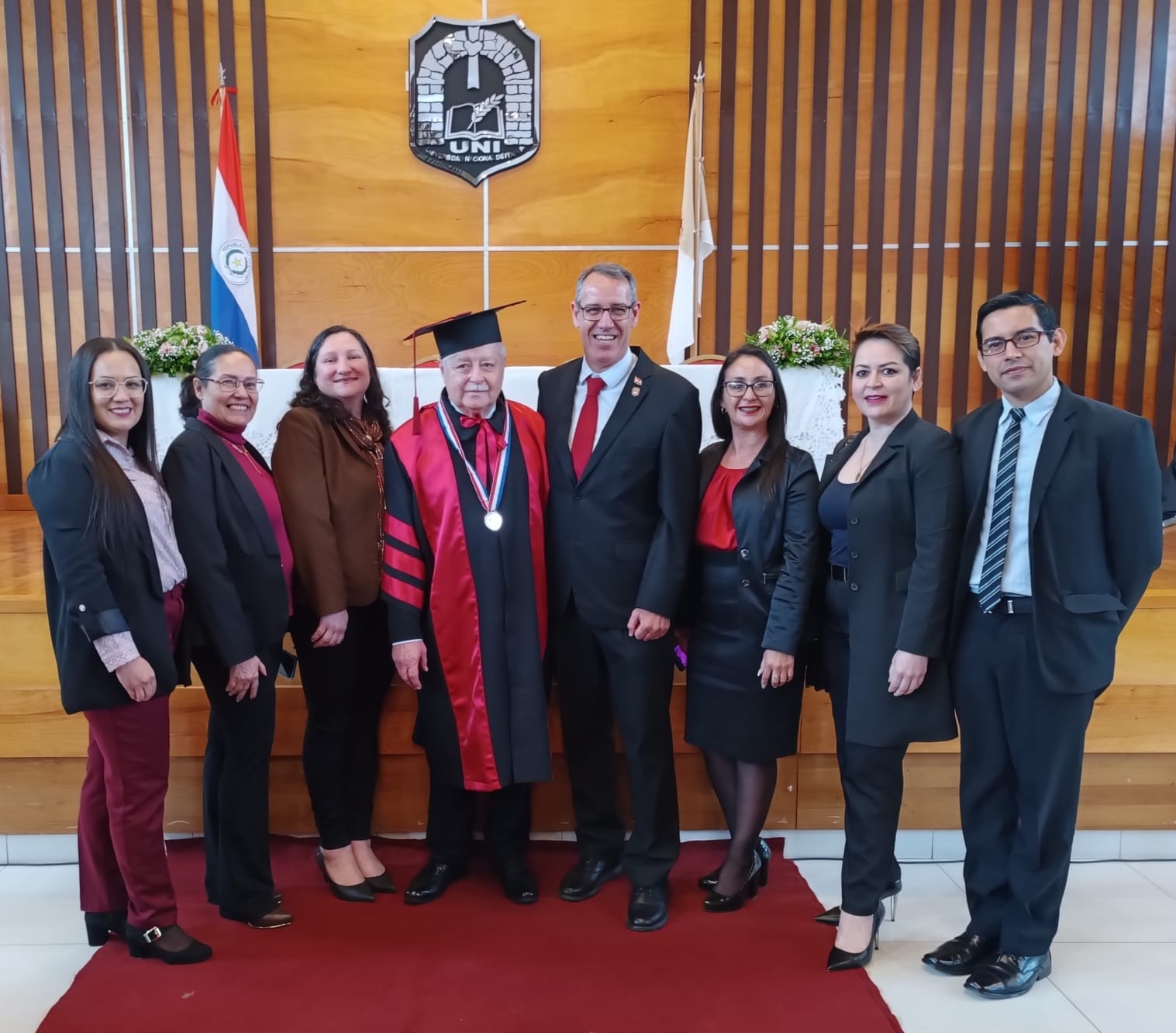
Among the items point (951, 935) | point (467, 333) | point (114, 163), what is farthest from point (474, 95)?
point (951, 935)

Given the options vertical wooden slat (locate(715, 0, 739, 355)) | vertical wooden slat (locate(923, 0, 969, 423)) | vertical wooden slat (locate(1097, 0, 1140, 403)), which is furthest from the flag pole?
vertical wooden slat (locate(1097, 0, 1140, 403))

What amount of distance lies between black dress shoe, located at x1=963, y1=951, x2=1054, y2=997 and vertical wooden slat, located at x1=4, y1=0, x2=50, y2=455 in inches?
210

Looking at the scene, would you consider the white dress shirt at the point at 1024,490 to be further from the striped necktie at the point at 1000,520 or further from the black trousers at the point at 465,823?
the black trousers at the point at 465,823

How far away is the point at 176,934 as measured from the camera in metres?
2.21

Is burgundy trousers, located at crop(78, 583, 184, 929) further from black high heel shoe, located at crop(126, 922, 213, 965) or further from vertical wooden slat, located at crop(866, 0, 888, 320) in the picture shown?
vertical wooden slat, located at crop(866, 0, 888, 320)

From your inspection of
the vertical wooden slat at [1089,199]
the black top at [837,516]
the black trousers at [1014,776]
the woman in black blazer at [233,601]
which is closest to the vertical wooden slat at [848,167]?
the vertical wooden slat at [1089,199]

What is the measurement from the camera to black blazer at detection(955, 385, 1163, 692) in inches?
76.5

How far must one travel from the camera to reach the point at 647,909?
2.38 metres

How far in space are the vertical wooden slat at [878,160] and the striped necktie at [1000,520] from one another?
3.15 m

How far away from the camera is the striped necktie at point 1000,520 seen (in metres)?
2.02

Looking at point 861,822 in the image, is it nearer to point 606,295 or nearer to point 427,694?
point 427,694

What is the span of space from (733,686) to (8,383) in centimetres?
484

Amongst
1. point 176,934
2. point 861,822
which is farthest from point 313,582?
point 861,822

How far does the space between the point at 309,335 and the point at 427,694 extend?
3.41m
